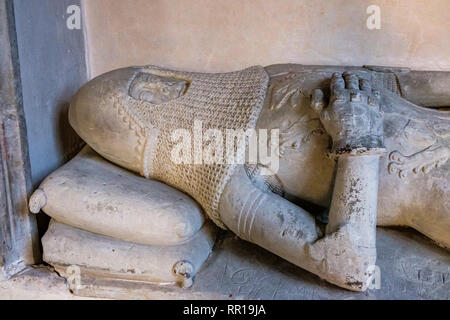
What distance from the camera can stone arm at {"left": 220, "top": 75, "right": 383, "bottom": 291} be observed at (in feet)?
5.78

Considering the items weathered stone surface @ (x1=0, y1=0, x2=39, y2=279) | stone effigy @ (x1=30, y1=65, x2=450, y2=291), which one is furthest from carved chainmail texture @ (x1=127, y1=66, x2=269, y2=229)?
weathered stone surface @ (x1=0, y1=0, x2=39, y2=279)

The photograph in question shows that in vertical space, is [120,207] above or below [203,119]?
below

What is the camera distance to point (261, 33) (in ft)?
9.15

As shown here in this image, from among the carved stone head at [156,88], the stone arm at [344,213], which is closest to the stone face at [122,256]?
the stone arm at [344,213]

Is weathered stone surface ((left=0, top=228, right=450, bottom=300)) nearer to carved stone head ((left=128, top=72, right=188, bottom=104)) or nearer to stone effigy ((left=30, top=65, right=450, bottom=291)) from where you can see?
stone effigy ((left=30, top=65, right=450, bottom=291))

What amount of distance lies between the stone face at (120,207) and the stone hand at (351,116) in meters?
0.69

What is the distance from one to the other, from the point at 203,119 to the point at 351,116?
0.65m

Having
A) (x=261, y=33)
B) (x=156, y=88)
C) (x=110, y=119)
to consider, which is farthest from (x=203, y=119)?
(x=261, y=33)

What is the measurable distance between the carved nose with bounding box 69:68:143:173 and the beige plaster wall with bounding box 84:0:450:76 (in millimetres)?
607

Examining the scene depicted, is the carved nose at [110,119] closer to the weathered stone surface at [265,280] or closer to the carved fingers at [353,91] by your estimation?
the weathered stone surface at [265,280]

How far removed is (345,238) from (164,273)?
0.74 metres

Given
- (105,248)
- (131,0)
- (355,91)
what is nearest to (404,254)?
(355,91)

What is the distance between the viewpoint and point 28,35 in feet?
8.04

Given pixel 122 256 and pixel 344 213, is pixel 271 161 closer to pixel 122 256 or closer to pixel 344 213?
pixel 344 213
